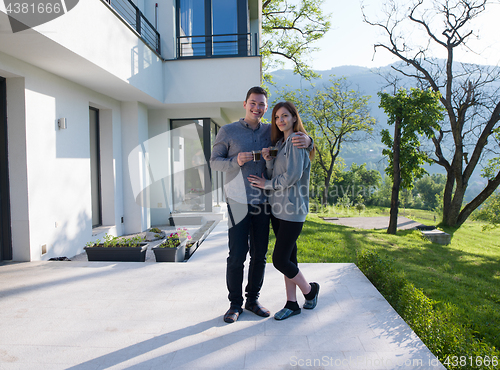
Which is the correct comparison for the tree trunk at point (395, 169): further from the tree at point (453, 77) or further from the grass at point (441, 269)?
the tree at point (453, 77)

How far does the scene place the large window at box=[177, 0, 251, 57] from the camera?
25.9ft

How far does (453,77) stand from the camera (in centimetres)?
1483

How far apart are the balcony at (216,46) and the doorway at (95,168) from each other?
2643mm

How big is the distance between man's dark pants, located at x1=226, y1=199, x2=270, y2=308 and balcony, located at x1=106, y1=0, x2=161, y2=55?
211 inches

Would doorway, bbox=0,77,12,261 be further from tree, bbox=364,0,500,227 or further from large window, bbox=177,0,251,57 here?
tree, bbox=364,0,500,227

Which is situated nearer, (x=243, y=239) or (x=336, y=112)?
(x=243, y=239)

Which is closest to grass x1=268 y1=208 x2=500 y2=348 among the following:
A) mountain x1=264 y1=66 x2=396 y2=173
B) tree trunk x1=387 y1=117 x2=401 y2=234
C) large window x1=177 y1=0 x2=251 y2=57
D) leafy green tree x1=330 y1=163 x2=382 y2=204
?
tree trunk x1=387 y1=117 x2=401 y2=234

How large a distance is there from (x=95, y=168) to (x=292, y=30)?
15.3 m

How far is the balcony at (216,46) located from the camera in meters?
7.89

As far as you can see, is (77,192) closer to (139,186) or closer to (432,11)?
(139,186)

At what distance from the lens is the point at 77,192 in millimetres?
5539

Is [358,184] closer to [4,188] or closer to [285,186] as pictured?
[4,188]

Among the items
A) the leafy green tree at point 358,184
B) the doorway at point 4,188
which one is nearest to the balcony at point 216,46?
the doorway at point 4,188

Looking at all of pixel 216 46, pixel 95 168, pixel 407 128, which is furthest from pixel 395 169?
pixel 95 168
